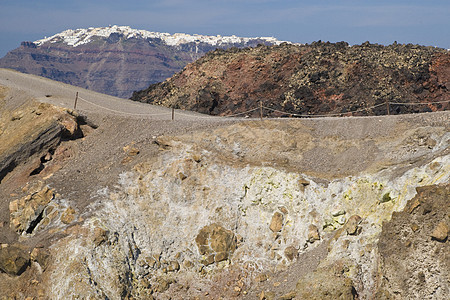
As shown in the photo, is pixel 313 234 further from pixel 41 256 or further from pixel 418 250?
pixel 41 256

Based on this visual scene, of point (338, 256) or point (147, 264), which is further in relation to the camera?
point (147, 264)

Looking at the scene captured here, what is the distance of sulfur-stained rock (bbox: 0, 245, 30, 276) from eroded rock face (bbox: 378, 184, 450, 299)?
1359 cm

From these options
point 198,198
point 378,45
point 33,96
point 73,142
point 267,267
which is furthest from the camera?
point 378,45

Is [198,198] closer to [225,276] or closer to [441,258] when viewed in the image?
[225,276]

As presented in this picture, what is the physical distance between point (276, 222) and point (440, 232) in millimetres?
6776

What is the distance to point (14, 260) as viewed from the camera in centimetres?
1708

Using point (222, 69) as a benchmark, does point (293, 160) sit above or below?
below

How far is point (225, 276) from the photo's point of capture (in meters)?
18.5

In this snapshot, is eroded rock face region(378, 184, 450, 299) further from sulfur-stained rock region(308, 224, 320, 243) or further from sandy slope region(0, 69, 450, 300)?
sulfur-stained rock region(308, 224, 320, 243)

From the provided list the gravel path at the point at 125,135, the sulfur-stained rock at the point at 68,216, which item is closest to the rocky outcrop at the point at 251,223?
the gravel path at the point at 125,135

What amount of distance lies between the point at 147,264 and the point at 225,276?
3.39 m

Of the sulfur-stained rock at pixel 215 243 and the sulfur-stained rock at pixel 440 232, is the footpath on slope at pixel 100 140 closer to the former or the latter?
the sulfur-stained rock at pixel 215 243

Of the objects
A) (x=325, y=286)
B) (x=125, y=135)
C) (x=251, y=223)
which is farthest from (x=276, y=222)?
(x=125, y=135)

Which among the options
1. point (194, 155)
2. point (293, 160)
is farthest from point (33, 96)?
point (293, 160)
